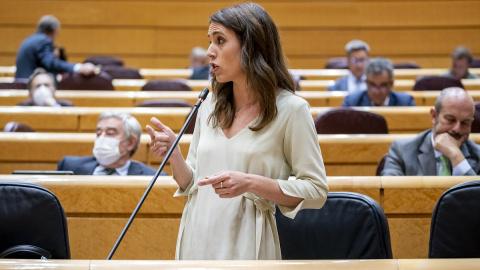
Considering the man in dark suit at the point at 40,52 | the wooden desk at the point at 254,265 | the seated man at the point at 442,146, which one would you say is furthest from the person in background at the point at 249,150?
the man in dark suit at the point at 40,52

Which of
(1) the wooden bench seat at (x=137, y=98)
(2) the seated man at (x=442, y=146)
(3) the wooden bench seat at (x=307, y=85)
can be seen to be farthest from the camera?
(3) the wooden bench seat at (x=307, y=85)

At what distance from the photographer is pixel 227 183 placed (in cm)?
116

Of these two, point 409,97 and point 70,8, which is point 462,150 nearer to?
point 409,97

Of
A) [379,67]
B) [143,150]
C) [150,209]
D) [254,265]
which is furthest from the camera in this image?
[379,67]

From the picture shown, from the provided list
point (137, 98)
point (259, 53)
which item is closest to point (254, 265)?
point (259, 53)

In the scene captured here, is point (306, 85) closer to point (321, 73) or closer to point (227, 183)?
point (321, 73)

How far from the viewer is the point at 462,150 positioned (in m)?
2.46

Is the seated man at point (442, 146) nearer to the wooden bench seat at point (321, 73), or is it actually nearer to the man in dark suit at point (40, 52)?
the wooden bench seat at point (321, 73)

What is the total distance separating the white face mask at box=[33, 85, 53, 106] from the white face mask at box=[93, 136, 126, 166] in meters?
1.35

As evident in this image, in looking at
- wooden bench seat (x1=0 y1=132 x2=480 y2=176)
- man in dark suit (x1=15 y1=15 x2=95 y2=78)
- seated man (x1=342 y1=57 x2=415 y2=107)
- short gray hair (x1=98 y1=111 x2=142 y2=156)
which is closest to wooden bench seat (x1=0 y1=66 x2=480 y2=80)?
man in dark suit (x1=15 y1=15 x2=95 y2=78)

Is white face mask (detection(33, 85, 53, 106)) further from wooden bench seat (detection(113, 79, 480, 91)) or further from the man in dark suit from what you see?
the man in dark suit

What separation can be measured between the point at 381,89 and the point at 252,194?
2538 mm

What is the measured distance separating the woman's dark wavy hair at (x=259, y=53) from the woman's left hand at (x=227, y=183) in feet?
0.52

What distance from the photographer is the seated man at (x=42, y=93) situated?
3.81 m
